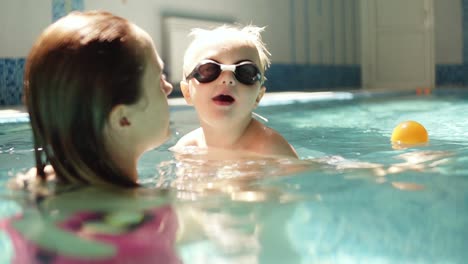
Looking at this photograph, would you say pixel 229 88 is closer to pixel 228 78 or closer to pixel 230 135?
pixel 228 78

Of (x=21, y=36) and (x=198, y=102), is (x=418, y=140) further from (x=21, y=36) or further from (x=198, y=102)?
(x=21, y=36)

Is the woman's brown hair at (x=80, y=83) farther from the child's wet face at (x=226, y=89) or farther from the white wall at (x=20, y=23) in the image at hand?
the white wall at (x=20, y=23)

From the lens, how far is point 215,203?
162 cm

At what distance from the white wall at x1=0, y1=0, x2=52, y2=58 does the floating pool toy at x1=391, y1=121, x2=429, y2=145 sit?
536 cm

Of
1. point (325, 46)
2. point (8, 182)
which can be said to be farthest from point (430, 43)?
point (8, 182)

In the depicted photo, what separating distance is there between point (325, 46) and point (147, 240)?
1228cm

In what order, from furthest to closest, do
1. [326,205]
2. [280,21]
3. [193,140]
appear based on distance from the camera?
[280,21]
[193,140]
[326,205]

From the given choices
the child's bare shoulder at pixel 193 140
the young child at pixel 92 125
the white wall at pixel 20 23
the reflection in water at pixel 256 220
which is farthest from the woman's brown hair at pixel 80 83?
the white wall at pixel 20 23

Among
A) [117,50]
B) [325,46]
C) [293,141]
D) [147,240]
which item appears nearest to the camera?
[147,240]

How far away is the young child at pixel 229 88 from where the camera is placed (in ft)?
8.91

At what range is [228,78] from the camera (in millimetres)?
2705

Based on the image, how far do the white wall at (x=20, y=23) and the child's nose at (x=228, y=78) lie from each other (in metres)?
5.24

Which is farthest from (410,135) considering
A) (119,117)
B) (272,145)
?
(119,117)

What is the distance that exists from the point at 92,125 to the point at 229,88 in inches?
53.1
